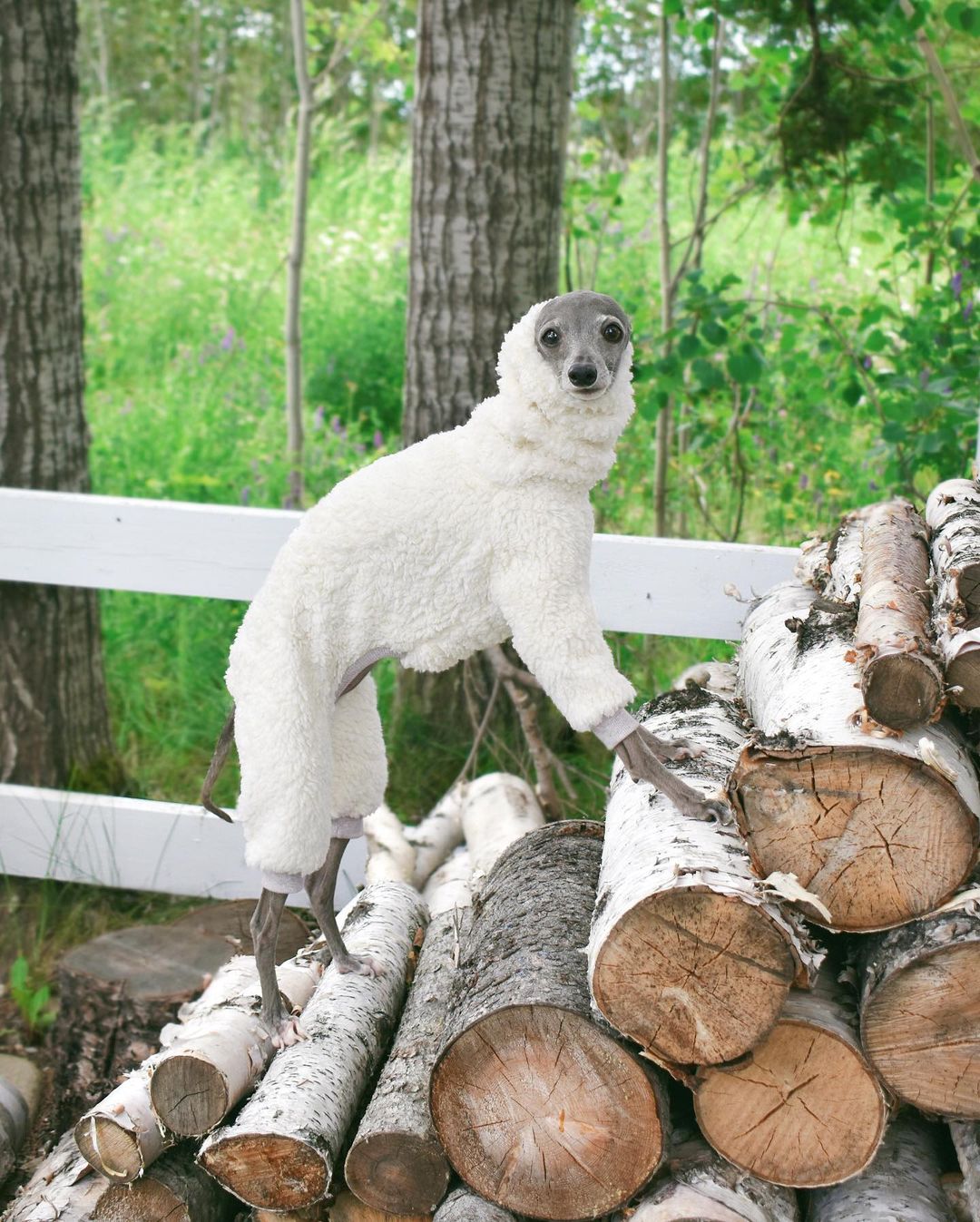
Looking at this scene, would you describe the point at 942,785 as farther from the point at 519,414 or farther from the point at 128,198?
the point at 128,198

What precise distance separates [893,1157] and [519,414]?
57.9 inches

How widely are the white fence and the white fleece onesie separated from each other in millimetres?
1011

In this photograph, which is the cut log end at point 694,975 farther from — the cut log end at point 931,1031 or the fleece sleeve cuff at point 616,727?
the fleece sleeve cuff at point 616,727

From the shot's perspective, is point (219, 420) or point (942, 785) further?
point (219, 420)

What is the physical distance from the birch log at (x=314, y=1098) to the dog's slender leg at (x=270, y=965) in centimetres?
4

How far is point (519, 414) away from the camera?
1982 mm

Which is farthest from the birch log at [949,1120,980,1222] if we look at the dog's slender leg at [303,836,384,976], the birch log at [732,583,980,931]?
the dog's slender leg at [303,836,384,976]

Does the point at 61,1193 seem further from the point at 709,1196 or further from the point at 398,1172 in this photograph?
the point at 709,1196

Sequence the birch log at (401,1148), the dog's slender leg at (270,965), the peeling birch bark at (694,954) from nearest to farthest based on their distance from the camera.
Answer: the peeling birch bark at (694,954), the birch log at (401,1148), the dog's slender leg at (270,965)

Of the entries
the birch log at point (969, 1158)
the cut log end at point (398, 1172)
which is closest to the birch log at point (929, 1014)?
the birch log at point (969, 1158)

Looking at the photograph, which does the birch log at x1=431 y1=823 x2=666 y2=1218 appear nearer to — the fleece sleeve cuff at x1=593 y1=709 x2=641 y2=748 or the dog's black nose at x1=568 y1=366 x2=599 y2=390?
the fleece sleeve cuff at x1=593 y1=709 x2=641 y2=748

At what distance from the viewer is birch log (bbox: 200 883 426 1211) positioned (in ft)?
6.84

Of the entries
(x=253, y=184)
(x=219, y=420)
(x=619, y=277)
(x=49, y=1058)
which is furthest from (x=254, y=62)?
(x=49, y=1058)

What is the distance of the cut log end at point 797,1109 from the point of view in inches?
73.7
